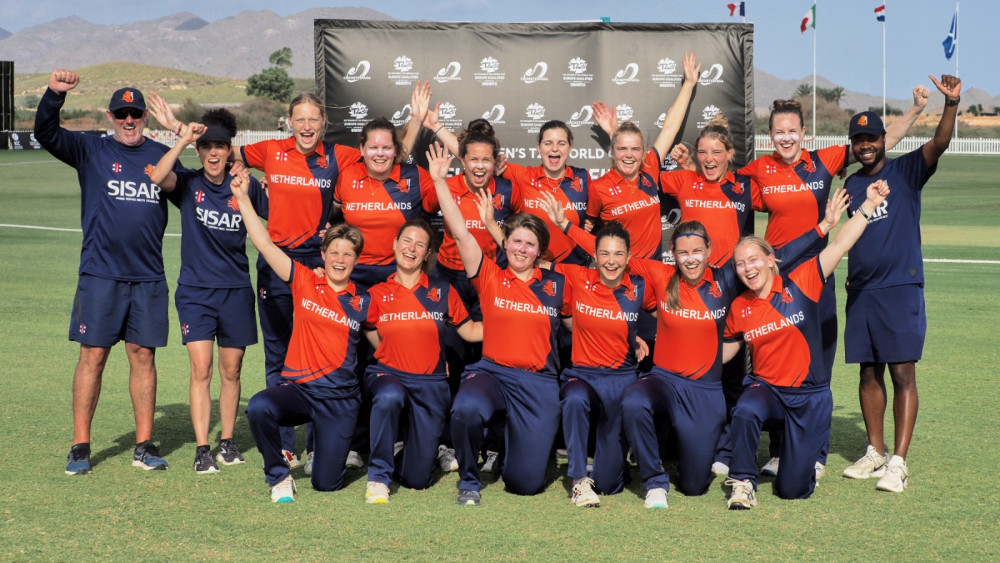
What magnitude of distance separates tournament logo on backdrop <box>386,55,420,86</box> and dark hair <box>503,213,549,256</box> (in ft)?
8.20

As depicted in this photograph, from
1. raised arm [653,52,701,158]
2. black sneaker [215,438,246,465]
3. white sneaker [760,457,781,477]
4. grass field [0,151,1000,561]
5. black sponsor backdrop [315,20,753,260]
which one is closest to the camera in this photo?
grass field [0,151,1000,561]

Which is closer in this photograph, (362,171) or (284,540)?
(284,540)

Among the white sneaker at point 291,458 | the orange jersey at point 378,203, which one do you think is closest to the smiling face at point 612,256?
the orange jersey at point 378,203

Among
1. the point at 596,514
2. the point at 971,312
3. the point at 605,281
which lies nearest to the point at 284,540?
the point at 596,514

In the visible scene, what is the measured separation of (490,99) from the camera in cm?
835

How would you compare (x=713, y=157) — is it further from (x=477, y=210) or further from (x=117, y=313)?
(x=117, y=313)

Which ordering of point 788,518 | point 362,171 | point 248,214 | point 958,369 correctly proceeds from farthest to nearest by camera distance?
point 958,369 → point 362,171 → point 248,214 → point 788,518

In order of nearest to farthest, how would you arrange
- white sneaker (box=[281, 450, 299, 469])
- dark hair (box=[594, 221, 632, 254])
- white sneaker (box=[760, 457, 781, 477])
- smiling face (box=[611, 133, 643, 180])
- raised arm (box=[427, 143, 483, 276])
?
dark hair (box=[594, 221, 632, 254]), raised arm (box=[427, 143, 483, 276]), white sneaker (box=[760, 457, 781, 477]), white sneaker (box=[281, 450, 299, 469]), smiling face (box=[611, 133, 643, 180])

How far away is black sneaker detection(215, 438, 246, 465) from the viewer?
6.51 m

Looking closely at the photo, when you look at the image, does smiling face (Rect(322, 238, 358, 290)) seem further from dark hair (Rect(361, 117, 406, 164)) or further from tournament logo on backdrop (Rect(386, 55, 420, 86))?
tournament logo on backdrop (Rect(386, 55, 420, 86))

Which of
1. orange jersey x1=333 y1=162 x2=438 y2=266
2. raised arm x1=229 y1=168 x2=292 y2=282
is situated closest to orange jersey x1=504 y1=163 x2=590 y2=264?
orange jersey x1=333 y1=162 x2=438 y2=266

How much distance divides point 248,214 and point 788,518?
11.4ft

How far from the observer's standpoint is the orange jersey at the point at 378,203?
21.6 feet

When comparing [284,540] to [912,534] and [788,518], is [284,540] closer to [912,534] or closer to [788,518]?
[788,518]
